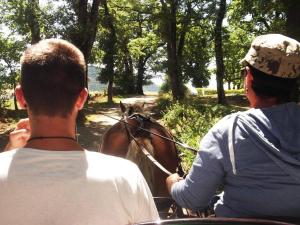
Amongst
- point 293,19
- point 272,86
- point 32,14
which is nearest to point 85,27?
point 32,14

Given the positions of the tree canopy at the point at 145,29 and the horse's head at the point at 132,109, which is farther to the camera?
the tree canopy at the point at 145,29

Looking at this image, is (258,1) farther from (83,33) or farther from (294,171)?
(294,171)

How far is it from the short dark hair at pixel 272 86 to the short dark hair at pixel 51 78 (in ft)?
4.16

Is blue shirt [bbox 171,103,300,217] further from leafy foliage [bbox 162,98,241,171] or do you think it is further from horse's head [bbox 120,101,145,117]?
leafy foliage [bbox 162,98,241,171]

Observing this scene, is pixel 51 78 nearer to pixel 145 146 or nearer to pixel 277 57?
pixel 277 57

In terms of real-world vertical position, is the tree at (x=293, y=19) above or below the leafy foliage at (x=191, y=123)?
above

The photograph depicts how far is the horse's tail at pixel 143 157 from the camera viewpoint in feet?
16.8

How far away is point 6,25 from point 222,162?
2741 cm

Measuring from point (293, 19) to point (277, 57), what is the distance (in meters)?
10.9

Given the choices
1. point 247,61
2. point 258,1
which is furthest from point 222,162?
point 258,1

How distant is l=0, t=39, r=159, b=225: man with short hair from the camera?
182cm

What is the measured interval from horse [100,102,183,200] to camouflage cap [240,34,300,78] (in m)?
2.50

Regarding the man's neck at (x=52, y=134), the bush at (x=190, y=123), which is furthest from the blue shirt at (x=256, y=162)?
the bush at (x=190, y=123)

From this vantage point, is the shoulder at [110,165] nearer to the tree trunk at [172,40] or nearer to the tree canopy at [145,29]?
the tree canopy at [145,29]
